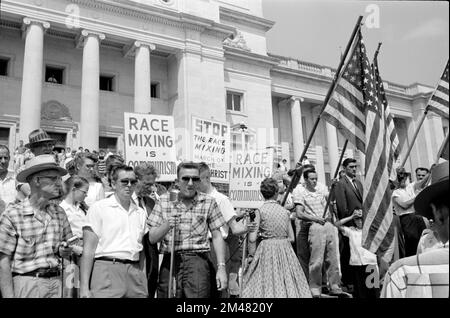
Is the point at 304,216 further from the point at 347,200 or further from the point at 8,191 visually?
the point at 8,191

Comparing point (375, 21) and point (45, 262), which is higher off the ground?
point (375, 21)

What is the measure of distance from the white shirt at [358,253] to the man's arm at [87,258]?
174 inches

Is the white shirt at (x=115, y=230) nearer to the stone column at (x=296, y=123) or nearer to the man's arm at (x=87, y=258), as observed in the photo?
the man's arm at (x=87, y=258)

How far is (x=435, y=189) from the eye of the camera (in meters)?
2.08

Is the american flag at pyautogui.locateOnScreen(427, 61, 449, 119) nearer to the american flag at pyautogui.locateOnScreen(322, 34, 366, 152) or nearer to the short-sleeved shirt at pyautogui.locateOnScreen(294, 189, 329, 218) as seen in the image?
the american flag at pyautogui.locateOnScreen(322, 34, 366, 152)

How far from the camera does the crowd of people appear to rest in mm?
2898

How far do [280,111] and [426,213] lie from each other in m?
29.5

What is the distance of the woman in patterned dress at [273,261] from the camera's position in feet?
17.0

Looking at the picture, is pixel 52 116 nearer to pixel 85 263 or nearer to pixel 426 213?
pixel 85 263

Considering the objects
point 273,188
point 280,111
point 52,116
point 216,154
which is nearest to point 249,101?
A: point 280,111

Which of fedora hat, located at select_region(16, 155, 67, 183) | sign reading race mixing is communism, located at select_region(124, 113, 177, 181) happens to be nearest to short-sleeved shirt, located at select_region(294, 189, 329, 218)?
sign reading race mixing is communism, located at select_region(124, 113, 177, 181)

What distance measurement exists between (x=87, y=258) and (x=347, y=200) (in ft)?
15.4

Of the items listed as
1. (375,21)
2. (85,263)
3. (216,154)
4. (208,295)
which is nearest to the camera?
(85,263)

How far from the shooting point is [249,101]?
26.4 meters
